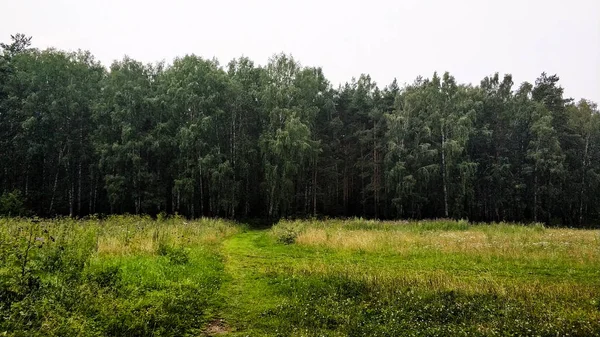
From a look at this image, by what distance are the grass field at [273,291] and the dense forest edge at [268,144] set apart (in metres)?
24.2

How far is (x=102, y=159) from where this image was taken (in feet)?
118

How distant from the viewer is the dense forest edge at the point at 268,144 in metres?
37.2

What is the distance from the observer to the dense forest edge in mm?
37156

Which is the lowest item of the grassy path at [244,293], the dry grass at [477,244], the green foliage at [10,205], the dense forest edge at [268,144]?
the grassy path at [244,293]

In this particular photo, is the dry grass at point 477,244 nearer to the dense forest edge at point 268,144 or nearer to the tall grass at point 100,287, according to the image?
the tall grass at point 100,287

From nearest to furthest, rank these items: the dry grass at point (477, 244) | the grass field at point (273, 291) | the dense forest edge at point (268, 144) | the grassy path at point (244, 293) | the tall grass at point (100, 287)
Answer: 1. the tall grass at point (100, 287)
2. the grass field at point (273, 291)
3. the grassy path at point (244, 293)
4. the dry grass at point (477, 244)
5. the dense forest edge at point (268, 144)

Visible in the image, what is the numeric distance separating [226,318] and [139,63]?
41.5 m

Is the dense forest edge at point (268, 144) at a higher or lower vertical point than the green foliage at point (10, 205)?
higher

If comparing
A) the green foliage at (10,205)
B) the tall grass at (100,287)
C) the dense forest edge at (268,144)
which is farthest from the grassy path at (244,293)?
the green foliage at (10,205)

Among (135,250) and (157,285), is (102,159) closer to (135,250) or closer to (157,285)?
(135,250)

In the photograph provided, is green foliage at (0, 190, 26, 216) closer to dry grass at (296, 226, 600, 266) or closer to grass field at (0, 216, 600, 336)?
grass field at (0, 216, 600, 336)

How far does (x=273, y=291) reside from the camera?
9547 mm

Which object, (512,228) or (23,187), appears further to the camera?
(23,187)

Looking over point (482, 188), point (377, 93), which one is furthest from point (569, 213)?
point (377, 93)
